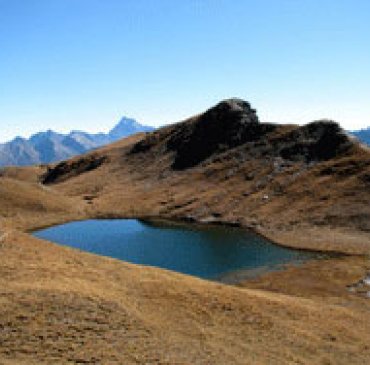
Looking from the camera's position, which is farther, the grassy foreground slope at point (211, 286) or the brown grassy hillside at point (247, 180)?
the brown grassy hillside at point (247, 180)

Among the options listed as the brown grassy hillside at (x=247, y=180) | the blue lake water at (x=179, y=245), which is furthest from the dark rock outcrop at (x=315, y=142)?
the blue lake water at (x=179, y=245)

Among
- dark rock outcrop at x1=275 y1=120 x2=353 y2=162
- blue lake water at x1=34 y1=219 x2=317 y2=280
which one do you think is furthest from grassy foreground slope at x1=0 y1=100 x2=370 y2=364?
blue lake water at x1=34 y1=219 x2=317 y2=280

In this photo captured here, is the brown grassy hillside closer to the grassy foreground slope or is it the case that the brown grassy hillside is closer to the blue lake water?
the grassy foreground slope

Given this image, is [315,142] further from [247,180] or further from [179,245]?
[179,245]

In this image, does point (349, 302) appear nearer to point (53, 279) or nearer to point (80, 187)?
point (53, 279)

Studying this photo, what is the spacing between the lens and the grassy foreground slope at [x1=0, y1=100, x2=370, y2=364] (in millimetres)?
35469

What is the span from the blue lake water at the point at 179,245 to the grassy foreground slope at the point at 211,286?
18.6 ft

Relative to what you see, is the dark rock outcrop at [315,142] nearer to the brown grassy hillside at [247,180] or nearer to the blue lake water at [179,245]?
the brown grassy hillside at [247,180]

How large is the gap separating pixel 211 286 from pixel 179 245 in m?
42.3

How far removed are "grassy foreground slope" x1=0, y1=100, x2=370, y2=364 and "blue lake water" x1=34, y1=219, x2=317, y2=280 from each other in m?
5.68

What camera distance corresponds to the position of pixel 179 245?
9231cm

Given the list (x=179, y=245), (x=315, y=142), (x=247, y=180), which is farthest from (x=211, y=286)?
(x=315, y=142)

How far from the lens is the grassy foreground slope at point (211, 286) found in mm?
35469

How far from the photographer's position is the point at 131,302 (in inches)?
1674
